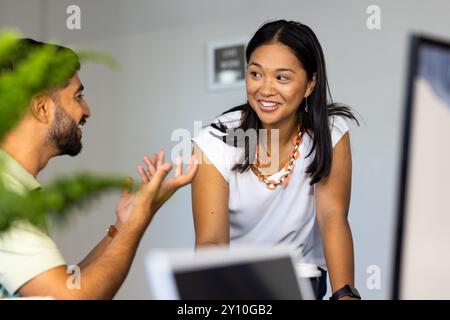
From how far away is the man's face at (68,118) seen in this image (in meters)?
1.48

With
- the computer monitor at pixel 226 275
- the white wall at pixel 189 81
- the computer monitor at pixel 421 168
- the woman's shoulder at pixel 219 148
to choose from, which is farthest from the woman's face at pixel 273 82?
the white wall at pixel 189 81

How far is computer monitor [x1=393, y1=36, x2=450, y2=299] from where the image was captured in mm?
810

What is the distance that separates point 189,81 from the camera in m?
3.66

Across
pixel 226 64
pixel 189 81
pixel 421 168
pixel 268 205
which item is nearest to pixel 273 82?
pixel 268 205

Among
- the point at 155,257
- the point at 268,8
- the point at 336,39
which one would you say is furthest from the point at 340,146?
the point at 268,8

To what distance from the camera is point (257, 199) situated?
185 centimetres

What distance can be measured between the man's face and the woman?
367 millimetres

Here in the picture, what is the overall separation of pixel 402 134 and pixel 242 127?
1.11 meters

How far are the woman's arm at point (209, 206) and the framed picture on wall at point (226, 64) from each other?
173 cm

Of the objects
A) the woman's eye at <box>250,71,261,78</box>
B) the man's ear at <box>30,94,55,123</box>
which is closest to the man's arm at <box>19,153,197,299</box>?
the man's ear at <box>30,94,55,123</box>

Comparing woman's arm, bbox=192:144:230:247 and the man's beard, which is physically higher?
the man's beard

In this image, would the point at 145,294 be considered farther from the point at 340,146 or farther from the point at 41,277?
the point at 41,277

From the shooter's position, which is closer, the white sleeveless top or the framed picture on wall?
the white sleeveless top

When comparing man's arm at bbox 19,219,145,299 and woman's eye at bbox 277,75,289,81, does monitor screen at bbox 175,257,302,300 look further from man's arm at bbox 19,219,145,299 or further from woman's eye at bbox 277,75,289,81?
woman's eye at bbox 277,75,289,81
